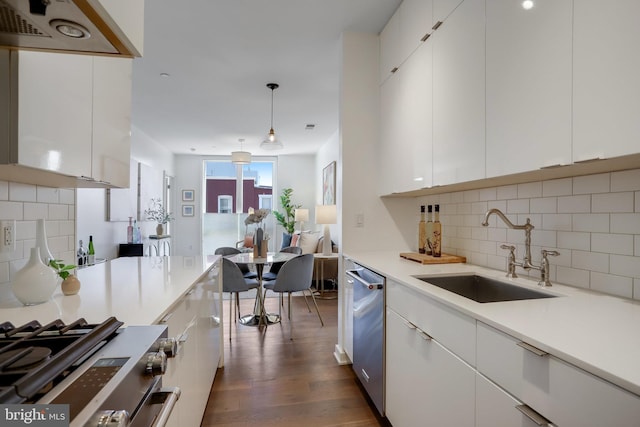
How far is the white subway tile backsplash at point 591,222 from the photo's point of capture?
126 cm

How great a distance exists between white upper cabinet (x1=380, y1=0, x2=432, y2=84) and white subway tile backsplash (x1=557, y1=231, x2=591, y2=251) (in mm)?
1334

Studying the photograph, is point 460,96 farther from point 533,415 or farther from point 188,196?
point 188,196

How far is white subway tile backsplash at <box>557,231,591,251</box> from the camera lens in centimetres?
133

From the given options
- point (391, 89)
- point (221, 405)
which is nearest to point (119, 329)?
point (221, 405)

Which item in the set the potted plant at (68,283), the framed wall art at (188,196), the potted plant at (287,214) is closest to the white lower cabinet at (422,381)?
the potted plant at (68,283)

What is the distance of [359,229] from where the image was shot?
261 centimetres

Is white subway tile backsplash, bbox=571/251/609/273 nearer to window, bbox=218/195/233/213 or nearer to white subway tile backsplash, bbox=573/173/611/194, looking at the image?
white subway tile backsplash, bbox=573/173/611/194

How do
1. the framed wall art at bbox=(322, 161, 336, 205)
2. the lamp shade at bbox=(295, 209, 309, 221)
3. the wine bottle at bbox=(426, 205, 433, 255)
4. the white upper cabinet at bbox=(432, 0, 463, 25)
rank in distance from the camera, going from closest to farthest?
1. the white upper cabinet at bbox=(432, 0, 463, 25)
2. the wine bottle at bbox=(426, 205, 433, 255)
3. the framed wall art at bbox=(322, 161, 336, 205)
4. the lamp shade at bbox=(295, 209, 309, 221)

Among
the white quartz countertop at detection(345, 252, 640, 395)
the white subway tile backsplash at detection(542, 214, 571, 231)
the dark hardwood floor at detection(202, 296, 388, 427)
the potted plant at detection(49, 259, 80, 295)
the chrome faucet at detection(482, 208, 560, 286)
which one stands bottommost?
the dark hardwood floor at detection(202, 296, 388, 427)

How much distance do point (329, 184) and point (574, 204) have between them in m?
4.89

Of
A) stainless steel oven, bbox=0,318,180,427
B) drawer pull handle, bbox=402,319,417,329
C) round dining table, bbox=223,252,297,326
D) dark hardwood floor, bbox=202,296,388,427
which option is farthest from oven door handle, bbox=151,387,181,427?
round dining table, bbox=223,252,297,326

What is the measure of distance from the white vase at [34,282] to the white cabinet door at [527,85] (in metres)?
1.81

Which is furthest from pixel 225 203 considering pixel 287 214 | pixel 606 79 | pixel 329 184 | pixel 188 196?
pixel 606 79

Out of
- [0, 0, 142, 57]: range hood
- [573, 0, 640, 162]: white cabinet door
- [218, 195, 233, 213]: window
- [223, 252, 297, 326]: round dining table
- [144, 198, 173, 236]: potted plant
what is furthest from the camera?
[218, 195, 233, 213]: window
